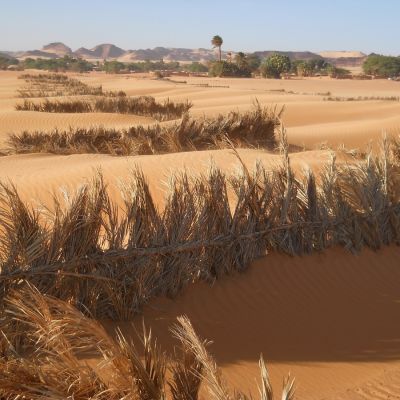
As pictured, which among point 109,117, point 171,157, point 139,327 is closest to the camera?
point 139,327

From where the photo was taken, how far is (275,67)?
68625mm

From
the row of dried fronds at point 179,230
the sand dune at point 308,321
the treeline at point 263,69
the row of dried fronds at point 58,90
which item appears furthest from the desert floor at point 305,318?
the treeline at point 263,69

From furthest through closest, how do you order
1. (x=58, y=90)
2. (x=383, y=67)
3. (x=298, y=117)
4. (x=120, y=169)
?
1. (x=383, y=67)
2. (x=58, y=90)
3. (x=298, y=117)
4. (x=120, y=169)

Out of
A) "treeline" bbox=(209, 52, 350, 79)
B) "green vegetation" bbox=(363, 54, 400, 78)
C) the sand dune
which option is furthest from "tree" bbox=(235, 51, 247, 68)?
the sand dune

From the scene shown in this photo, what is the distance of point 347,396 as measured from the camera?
4250mm

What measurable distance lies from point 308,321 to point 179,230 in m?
1.46

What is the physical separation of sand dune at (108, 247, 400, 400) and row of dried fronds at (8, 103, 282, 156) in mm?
7112

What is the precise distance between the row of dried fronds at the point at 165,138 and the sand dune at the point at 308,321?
7112 mm

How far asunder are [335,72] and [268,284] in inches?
2754

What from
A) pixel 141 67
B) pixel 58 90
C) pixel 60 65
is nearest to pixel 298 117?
pixel 58 90

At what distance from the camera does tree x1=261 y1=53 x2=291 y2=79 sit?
218 feet

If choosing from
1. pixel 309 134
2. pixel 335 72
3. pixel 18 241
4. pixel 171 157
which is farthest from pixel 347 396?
pixel 335 72

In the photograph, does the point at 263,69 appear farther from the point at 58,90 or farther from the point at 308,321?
the point at 308,321

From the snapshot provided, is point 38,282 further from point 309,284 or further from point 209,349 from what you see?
point 309,284
